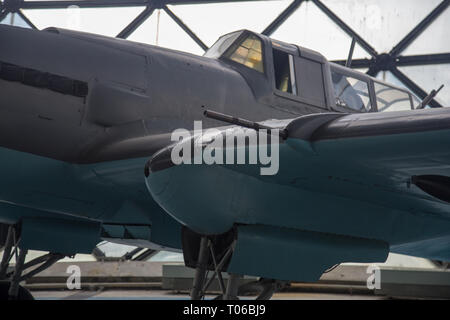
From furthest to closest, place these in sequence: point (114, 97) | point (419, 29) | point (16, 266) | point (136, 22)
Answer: point (136, 22) < point (419, 29) < point (16, 266) < point (114, 97)

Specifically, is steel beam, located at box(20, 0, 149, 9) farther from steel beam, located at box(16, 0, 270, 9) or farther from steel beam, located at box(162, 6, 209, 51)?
steel beam, located at box(162, 6, 209, 51)

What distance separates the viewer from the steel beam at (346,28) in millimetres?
15945

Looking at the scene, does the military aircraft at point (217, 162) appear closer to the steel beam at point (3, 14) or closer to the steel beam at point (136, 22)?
the steel beam at point (136, 22)

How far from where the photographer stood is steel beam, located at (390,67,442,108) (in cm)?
1531

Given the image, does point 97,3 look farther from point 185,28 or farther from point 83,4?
point 185,28

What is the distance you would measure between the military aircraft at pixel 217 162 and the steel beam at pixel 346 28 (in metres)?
9.01

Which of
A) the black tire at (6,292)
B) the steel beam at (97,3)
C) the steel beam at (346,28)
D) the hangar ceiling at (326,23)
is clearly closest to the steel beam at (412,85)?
the hangar ceiling at (326,23)

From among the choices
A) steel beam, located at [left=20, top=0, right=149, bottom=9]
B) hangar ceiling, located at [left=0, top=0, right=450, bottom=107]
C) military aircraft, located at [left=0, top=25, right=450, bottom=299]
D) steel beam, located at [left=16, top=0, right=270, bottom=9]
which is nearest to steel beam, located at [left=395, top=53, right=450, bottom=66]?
hangar ceiling, located at [left=0, top=0, right=450, bottom=107]

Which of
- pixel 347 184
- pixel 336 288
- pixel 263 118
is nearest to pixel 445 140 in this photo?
pixel 347 184

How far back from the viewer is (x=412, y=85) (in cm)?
1547

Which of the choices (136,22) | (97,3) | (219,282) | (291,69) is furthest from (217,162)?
(97,3)

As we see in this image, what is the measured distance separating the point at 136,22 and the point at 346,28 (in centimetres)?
649

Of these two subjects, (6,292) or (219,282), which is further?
(6,292)

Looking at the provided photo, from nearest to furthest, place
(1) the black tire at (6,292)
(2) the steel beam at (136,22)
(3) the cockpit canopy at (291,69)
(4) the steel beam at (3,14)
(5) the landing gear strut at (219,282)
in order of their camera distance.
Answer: (5) the landing gear strut at (219,282) → (3) the cockpit canopy at (291,69) → (1) the black tire at (6,292) → (2) the steel beam at (136,22) → (4) the steel beam at (3,14)
